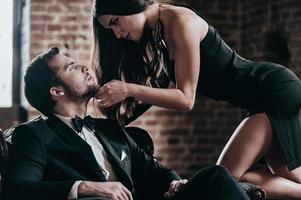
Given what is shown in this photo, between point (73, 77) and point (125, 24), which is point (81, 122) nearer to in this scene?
point (73, 77)

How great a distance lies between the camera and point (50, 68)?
8.31ft

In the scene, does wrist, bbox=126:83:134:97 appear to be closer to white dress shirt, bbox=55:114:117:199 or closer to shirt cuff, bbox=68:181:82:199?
white dress shirt, bbox=55:114:117:199

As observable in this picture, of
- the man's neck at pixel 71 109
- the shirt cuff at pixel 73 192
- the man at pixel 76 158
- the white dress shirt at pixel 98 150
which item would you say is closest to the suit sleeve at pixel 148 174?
the man at pixel 76 158

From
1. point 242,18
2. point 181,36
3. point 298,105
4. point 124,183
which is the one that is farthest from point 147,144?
point 242,18

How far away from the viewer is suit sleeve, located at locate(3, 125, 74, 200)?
2.20 m

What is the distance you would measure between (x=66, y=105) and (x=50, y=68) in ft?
0.54

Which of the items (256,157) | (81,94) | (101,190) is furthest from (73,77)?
(256,157)

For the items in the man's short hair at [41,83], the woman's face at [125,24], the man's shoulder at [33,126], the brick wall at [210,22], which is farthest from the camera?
the brick wall at [210,22]

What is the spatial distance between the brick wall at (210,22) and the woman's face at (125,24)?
124cm

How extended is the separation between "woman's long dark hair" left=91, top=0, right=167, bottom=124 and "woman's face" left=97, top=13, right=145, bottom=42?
0.03 m

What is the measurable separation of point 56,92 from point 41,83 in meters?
0.07

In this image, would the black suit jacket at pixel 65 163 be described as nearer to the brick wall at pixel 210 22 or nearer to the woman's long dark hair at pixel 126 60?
the woman's long dark hair at pixel 126 60

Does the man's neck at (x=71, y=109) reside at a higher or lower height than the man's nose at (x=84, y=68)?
lower

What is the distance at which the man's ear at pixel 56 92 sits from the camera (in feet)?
8.31
